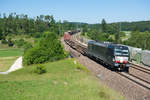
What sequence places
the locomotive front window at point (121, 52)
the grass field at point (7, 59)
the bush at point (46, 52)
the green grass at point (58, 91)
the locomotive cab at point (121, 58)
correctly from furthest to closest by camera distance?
the grass field at point (7, 59)
the bush at point (46, 52)
the locomotive front window at point (121, 52)
the locomotive cab at point (121, 58)
the green grass at point (58, 91)

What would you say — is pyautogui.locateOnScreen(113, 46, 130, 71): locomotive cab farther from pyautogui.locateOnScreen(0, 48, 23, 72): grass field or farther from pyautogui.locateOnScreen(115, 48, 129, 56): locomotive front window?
pyautogui.locateOnScreen(0, 48, 23, 72): grass field

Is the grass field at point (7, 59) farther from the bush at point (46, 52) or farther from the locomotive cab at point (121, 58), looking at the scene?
the locomotive cab at point (121, 58)

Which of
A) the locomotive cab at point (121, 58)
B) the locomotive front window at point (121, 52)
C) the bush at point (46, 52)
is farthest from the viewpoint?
the bush at point (46, 52)

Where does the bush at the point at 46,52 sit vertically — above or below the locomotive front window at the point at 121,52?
below

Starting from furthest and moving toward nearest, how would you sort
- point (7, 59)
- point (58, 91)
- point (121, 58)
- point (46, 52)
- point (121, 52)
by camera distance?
point (7, 59) → point (46, 52) → point (121, 52) → point (121, 58) → point (58, 91)

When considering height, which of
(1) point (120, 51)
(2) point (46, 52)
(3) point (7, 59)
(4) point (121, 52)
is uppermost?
(1) point (120, 51)

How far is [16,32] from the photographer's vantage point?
481ft

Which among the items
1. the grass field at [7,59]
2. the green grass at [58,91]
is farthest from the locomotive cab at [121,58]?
the grass field at [7,59]

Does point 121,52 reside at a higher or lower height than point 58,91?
higher

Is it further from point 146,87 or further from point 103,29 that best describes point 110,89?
point 103,29

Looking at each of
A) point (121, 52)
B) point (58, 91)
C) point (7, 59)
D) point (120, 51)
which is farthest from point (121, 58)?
point (7, 59)

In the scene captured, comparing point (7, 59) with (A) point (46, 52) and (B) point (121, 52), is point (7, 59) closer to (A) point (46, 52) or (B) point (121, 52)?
(A) point (46, 52)

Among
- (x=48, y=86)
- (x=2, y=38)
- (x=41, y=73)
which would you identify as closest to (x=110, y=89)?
(x=48, y=86)

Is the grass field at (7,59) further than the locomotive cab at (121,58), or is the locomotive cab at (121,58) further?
the grass field at (7,59)
